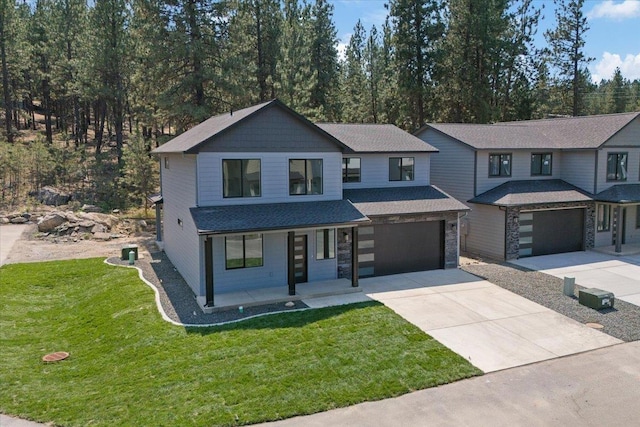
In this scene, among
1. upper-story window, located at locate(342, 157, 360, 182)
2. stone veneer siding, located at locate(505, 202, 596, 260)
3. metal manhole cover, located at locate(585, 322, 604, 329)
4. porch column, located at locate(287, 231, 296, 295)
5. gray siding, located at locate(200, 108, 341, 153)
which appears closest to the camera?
metal manhole cover, located at locate(585, 322, 604, 329)

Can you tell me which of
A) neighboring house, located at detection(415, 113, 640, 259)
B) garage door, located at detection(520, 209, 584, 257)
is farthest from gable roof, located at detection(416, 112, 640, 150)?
garage door, located at detection(520, 209, 584, 257)

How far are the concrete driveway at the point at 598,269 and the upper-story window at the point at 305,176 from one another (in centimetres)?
953

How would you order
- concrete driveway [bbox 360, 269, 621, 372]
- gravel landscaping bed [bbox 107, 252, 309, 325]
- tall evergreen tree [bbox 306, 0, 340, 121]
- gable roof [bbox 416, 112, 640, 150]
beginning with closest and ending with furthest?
1. concrete driveway [bbox 360, 269, 621, 372]
2. gravel landscaping bed [bbox 107, 252, 309, 325]
3. gable roof [bbox 416, 112, 640, 150]
4. tall evergreen tree [bbox 306, 0, 340, 121]

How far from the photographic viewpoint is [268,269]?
1620 centimetres

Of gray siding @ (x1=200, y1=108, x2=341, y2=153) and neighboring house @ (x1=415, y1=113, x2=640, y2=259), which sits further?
neighboring house @ (x1=415, y1=113, x2=640, y2=259)

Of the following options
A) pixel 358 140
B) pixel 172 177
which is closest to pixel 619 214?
pixel 358 140

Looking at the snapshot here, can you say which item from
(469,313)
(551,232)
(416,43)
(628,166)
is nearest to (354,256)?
(469,313)

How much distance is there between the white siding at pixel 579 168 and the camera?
75.5ft

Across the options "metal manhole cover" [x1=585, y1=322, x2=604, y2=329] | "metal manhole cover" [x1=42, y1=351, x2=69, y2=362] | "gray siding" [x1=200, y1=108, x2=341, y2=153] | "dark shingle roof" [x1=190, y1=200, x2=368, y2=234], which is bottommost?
"metal manhole cover" [x1=42, y1=351, x2=69, y2=362]

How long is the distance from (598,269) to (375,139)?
10.3 meters

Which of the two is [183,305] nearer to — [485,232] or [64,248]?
[64,248]

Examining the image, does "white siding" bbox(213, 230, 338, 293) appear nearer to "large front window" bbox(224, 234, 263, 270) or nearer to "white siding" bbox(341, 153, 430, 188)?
"large front window" bbox(224, 234, 263, 270)

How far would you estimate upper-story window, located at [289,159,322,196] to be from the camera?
16.8 metres

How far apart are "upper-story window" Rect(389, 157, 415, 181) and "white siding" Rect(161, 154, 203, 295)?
8.26m
